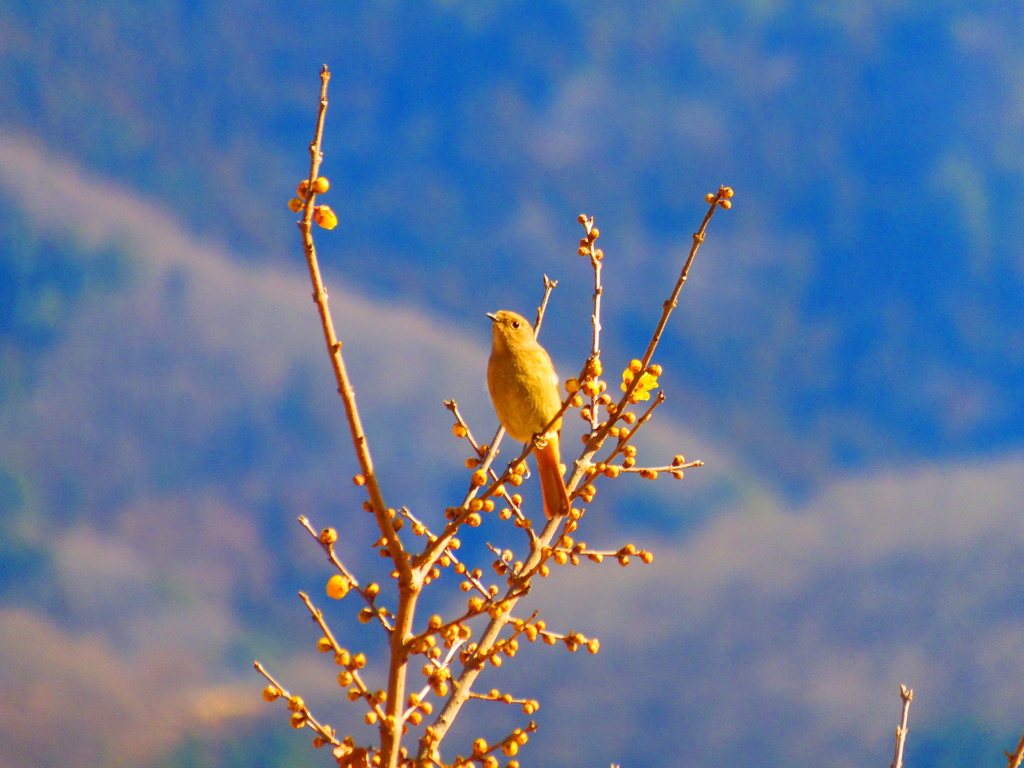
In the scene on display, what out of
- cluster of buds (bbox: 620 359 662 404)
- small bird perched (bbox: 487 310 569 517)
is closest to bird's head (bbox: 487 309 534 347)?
small bird perched (bbox: 487 310 569 517)

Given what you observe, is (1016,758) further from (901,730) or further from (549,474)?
(549,474)

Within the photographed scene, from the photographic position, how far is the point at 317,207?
7.09 ft

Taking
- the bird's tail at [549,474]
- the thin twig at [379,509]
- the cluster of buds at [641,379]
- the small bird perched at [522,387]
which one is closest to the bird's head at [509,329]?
the small bird perched at [522,387]

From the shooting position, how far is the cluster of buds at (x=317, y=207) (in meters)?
2.03

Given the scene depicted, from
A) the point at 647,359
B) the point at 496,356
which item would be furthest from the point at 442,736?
the point at 496,356

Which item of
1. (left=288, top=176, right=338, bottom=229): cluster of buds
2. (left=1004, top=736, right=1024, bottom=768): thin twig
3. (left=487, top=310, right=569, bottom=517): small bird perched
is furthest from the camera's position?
(left=487, top=310, right=569, bottom=517): small bird perched

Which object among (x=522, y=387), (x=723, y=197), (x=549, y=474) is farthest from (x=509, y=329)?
(x=723, y=197)

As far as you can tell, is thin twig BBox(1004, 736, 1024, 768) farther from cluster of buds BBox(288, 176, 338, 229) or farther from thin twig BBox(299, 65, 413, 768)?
cluster of buds BBox(288, 176, 338, 229)

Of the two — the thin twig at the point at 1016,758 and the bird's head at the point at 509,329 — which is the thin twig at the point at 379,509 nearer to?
the thin twig at the point at 1016,758

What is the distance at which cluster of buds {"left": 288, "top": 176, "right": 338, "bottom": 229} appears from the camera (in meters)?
2.03

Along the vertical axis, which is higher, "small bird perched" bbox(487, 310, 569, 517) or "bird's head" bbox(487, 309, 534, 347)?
"bird's head" bbox(487, 309, 534, 347)

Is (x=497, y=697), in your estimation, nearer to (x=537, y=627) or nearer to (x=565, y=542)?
(x=537, y=627)

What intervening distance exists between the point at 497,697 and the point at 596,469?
2.99 feet

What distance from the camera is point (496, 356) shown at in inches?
205
